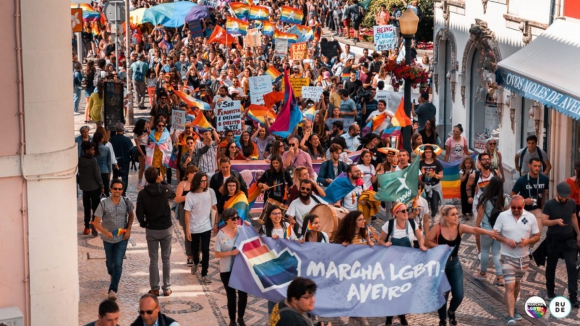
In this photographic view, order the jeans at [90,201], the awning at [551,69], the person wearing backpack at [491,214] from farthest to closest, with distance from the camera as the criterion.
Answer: the awning at [551,69], the jeans at [90,201], the person wearing backpack at [491,214]

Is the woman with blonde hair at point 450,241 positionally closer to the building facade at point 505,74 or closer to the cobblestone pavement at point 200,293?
the cobblestone pavement at point 200,293

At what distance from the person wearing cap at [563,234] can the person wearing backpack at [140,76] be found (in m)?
19.6

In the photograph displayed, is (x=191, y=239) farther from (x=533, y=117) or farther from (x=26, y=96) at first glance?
(x=533, y=117)

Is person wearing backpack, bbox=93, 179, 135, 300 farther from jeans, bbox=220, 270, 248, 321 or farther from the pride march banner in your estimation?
the pride march banner

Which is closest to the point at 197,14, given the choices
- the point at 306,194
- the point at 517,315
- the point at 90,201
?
the point at 90,201

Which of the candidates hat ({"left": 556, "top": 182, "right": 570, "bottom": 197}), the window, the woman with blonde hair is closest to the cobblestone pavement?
the woman with blonde hair

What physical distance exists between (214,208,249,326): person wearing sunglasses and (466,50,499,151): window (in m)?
12.1

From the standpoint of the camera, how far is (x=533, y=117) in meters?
21.5

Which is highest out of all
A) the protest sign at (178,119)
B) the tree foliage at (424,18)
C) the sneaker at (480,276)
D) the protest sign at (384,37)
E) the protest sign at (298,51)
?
the tree foliage at (424,18)

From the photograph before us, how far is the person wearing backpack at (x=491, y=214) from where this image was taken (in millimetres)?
15174

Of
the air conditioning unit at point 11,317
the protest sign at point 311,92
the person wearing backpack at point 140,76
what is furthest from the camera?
the person wearing backpack at point 140,76

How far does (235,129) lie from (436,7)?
868 cm

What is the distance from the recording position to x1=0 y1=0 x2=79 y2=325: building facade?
11945 mm

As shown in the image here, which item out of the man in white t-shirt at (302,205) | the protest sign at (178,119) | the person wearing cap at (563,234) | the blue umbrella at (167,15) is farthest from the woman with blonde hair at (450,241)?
the blue umbrella at (167,15)
